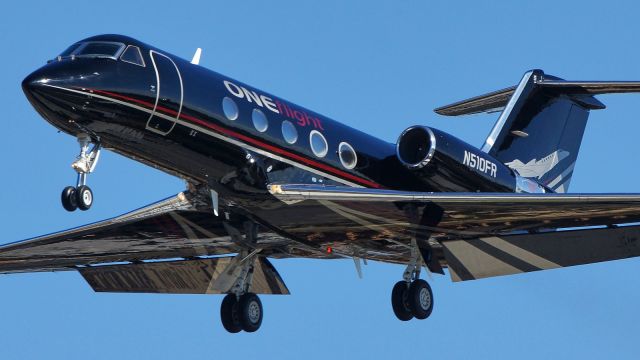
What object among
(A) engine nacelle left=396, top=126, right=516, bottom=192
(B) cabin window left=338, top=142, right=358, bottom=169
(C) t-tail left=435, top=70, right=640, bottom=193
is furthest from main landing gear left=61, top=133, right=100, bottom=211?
(C) t-tail left=435, top=70, right=640, bottom=193

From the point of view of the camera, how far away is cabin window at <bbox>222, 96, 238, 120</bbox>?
2434 cm

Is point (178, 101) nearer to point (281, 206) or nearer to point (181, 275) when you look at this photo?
point (281, 206)

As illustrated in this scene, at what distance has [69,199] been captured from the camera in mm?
→ 22453

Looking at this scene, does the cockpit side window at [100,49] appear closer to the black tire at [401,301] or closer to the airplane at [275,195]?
the airplane at [275,195]

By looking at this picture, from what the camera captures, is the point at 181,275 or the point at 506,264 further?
the point at 181,275

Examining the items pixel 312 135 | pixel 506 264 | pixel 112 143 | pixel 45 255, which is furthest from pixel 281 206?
pixel 45 255

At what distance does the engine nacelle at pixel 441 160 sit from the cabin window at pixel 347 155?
0.98 m

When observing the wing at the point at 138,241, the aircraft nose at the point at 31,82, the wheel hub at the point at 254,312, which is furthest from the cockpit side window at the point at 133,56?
the wheel hub at the point at 254,312

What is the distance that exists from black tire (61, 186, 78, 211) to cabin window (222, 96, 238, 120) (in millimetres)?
3392

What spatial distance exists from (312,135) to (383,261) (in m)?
5.12

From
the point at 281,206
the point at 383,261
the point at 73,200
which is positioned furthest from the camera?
the point at 383,261

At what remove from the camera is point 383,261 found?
98.6ft

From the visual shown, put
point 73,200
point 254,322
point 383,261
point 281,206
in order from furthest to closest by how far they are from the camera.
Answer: point 383,261
point 254,322
point 281,206
point 73,200

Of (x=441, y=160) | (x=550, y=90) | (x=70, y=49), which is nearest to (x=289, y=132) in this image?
(x=441, y=160)
